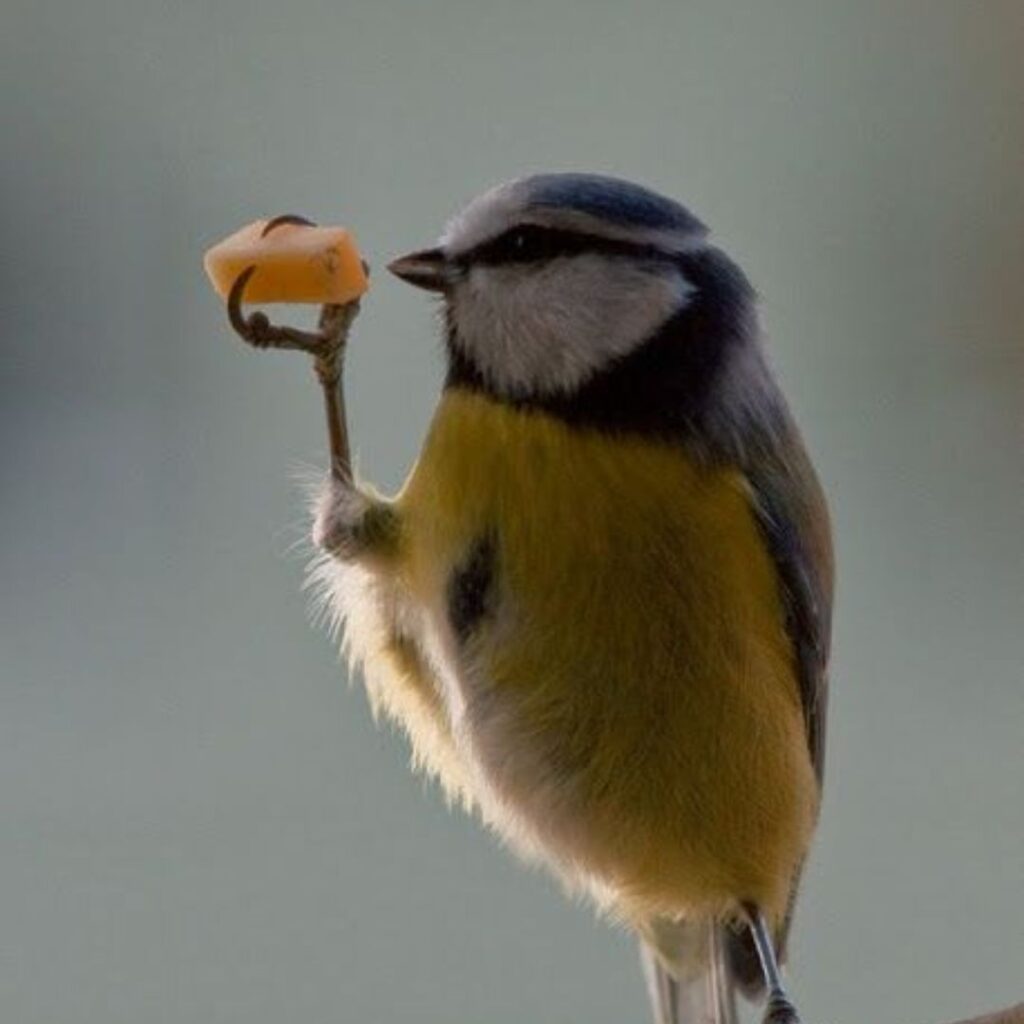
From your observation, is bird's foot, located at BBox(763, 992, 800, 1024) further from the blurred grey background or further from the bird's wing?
the blurred grey background

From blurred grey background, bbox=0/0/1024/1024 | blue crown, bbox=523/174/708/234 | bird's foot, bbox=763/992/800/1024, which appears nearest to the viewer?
blue crown, bbox=523/174/708/234

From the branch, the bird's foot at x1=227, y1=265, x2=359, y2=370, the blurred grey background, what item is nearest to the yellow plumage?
the bird's foot at x1=227, y1=265, x2=359, y2=370

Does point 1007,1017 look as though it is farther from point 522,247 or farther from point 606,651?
point 522,247

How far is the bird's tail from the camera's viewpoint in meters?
1.75

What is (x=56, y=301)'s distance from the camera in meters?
2.63

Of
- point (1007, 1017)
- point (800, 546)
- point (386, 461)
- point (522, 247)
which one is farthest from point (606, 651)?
point (386, 461)

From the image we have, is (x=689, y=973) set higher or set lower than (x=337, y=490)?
lower

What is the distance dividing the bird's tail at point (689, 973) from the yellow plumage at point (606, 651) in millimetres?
53

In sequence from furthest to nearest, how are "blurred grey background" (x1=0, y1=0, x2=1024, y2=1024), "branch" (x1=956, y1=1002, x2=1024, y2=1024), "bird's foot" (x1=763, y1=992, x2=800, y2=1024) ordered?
"blurred grey background" (x1=0, y1=0, x2=1024, y2=1024)
"bird's foot" (x1=763, y1=992, x2=800, y2=1024)
"branch" (x1=956, y1=1002, x2=1024, y2=1024)

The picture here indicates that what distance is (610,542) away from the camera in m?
1.57

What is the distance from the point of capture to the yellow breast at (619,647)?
157 cm

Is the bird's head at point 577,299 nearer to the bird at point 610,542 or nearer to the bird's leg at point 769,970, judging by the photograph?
the bird at point 610,542

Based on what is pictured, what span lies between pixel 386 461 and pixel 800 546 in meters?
0.66

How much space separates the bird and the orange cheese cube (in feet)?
0.14
